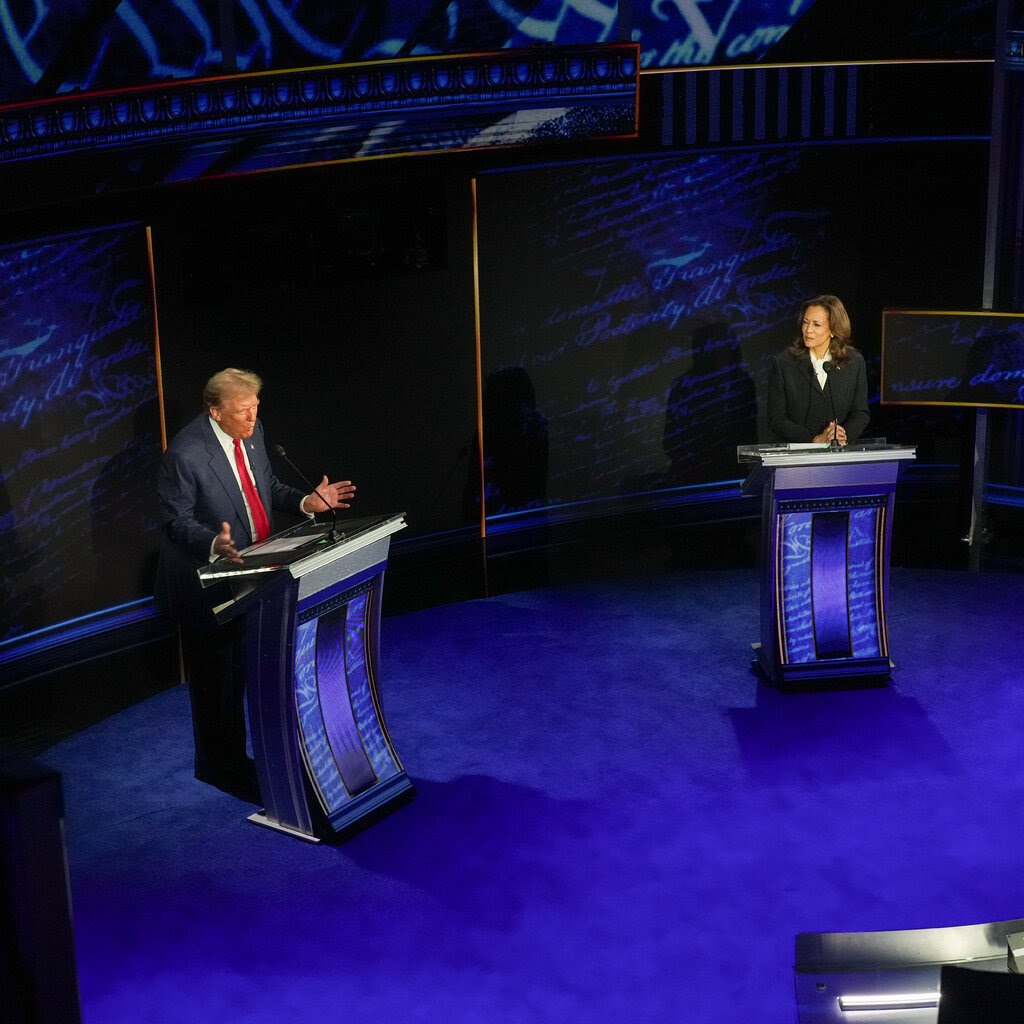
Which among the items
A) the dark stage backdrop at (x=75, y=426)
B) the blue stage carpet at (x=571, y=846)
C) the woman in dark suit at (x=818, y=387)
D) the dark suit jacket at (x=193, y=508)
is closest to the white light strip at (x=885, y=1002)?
the blue stage carpet at (x=571, y=846)

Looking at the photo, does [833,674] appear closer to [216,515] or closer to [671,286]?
[216,515]

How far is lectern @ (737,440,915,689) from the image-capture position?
4.90 m

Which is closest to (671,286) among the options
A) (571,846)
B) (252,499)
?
(252,499)

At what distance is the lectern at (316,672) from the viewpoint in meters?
3.75

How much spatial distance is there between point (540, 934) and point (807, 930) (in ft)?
2.50

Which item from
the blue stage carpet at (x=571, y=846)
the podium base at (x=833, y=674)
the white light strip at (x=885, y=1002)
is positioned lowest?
the blue stage carpet at (x=571, y=846)

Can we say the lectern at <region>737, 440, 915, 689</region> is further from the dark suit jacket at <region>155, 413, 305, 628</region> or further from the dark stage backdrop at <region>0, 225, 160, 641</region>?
the dark stage backdrop at <region>0, 225, 160, 641</region>

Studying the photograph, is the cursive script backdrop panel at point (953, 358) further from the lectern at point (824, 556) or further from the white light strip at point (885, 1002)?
the white light strip at point (885, 1002)

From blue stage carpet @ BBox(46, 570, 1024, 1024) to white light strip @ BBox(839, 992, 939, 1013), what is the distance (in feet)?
3.11

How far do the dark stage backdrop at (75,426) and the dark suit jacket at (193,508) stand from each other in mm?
1562

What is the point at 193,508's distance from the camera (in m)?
4.18

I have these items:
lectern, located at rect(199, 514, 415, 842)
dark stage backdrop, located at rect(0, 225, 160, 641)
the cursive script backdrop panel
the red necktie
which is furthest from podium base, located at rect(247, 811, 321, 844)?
the cursive script backdrop panel

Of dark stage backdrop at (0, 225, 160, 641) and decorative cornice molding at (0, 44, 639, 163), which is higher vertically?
decorative cornice molding at (0, 44, 639, 163)

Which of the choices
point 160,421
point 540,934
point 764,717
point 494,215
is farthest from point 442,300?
point 540,934
